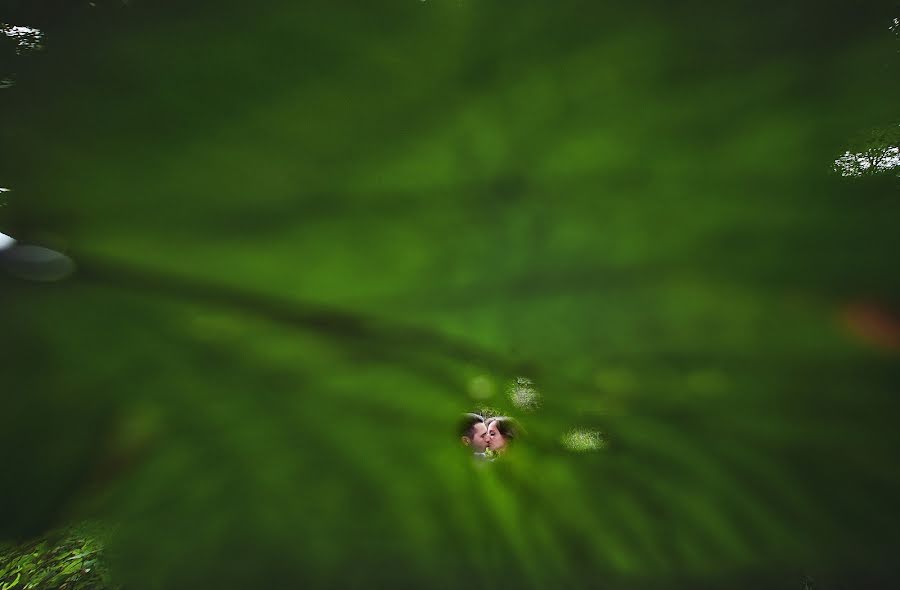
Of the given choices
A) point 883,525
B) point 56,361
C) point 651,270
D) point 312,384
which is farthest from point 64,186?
point 883,525

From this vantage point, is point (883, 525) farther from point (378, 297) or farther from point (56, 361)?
point (56, 361)

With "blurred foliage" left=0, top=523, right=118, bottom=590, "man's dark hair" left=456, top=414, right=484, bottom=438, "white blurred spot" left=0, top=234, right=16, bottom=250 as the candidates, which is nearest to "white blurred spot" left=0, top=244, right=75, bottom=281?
"white blurred spot" left=0, top=234, right=16, bottom=250

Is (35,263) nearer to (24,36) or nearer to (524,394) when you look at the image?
(24,36)

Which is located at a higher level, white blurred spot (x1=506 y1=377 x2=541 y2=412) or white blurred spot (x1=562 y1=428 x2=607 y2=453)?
white blurred spot (x1=506 y1=377 x2=541 y2=412)

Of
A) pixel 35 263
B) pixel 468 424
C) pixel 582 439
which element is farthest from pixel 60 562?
pixel 582 439

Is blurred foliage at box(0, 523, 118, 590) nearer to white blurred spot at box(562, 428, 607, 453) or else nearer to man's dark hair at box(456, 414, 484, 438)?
man's dark hair at box(456, 414, 484, 438)

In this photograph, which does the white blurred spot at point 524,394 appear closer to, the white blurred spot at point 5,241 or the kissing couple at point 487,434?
the kissing couple at point 487,434
